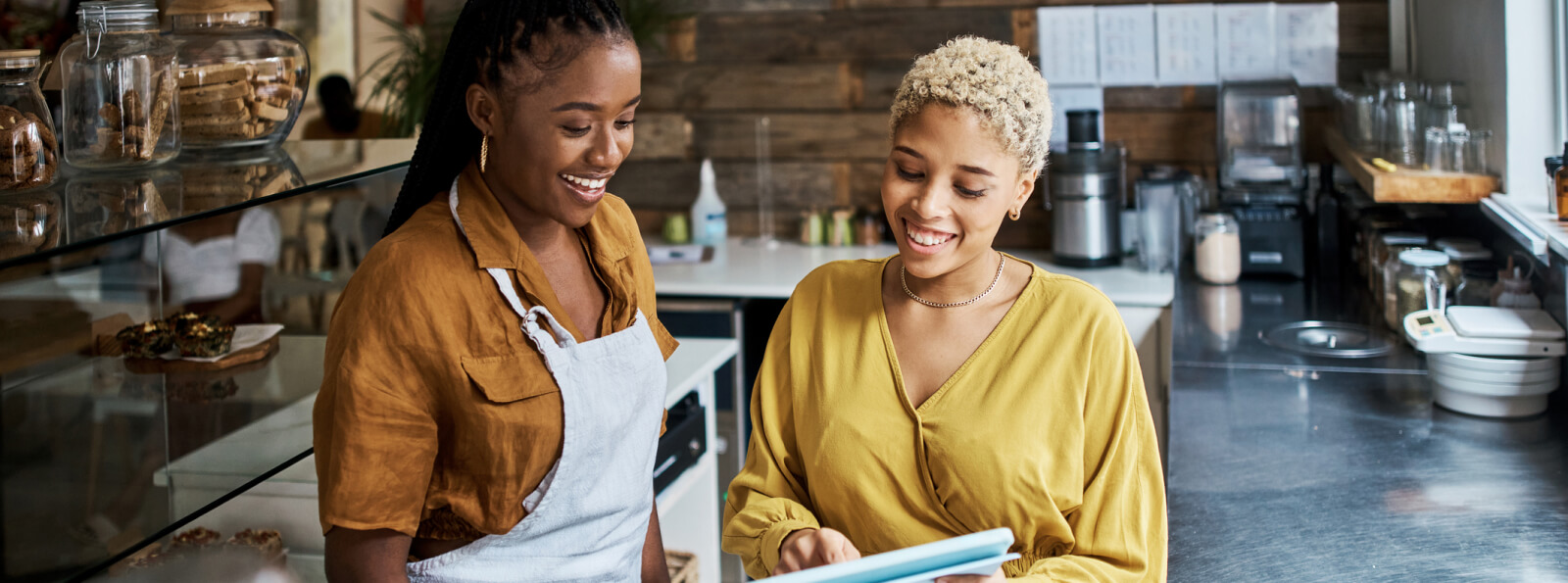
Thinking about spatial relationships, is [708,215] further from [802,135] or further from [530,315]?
[530,315]

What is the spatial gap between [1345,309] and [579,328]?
2.25 meters

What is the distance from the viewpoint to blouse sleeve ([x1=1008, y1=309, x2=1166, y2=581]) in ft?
3.80

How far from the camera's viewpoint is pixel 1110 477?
117cm

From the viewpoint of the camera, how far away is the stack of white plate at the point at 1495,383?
2137 millimetres

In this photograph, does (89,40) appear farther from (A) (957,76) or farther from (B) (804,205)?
(B) (804,205)

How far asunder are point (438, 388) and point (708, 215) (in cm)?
277

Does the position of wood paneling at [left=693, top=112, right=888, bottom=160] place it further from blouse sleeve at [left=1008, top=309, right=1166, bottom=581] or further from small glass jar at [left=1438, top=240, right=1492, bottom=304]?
blouse sleeve at [left=1008, top=309, right=1166, bottom=581]

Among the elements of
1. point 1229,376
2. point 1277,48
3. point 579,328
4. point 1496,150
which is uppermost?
point 1277,48

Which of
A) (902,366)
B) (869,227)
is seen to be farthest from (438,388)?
(869,227)

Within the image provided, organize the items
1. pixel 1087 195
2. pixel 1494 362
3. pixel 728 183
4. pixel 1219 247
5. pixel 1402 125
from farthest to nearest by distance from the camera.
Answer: pixel 728 183
pixel 1087 195
pixel 1219 247
pixel 1402 125
pixel 1494 362

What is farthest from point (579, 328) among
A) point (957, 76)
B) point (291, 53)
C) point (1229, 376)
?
point (1229, 376)

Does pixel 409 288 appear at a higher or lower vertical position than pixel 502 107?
lower

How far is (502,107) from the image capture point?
3.74 ft

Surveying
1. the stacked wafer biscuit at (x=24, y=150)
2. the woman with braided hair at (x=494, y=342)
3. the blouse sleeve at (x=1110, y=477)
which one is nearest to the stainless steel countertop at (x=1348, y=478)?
the blouse sleeve at (x=1110, y=477)
